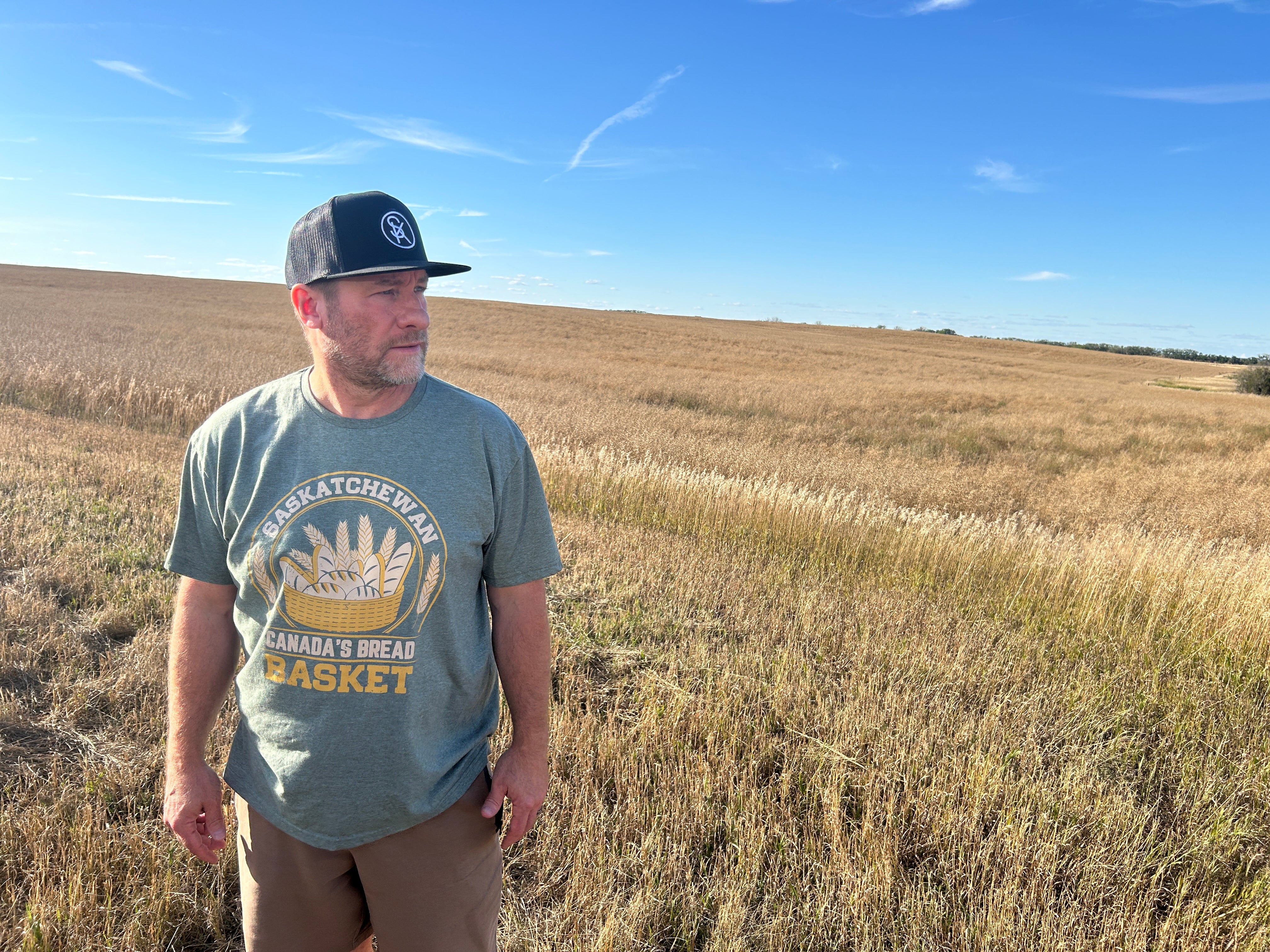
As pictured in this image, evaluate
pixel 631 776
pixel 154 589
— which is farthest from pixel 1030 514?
pixel 154 589

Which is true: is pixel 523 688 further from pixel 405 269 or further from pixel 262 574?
pixel 405 269

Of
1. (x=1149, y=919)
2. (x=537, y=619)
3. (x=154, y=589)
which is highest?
(x=537, y=619)

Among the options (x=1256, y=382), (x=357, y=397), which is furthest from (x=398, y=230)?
(x=1256, y=382)

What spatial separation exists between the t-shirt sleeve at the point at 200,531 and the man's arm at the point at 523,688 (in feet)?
2.33

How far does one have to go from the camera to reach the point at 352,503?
1774 mm

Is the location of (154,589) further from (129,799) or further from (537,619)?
(537,619)

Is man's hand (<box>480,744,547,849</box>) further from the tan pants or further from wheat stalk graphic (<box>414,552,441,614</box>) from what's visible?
wheat stalk graphic (<box>414,552,441,614</box>)

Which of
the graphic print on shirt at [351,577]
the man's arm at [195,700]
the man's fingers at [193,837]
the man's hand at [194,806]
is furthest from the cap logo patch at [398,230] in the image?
the man's fingers at [193,837]

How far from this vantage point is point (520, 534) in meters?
1.90

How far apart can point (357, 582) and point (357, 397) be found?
0.46 meters

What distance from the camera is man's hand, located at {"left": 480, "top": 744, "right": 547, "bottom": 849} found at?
76.4 inches

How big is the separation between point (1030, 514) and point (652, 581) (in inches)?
346

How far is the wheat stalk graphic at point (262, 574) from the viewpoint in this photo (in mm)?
1790

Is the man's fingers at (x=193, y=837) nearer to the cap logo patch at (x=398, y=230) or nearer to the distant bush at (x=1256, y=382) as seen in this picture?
the cap logo patch at (x=398, y=230)
